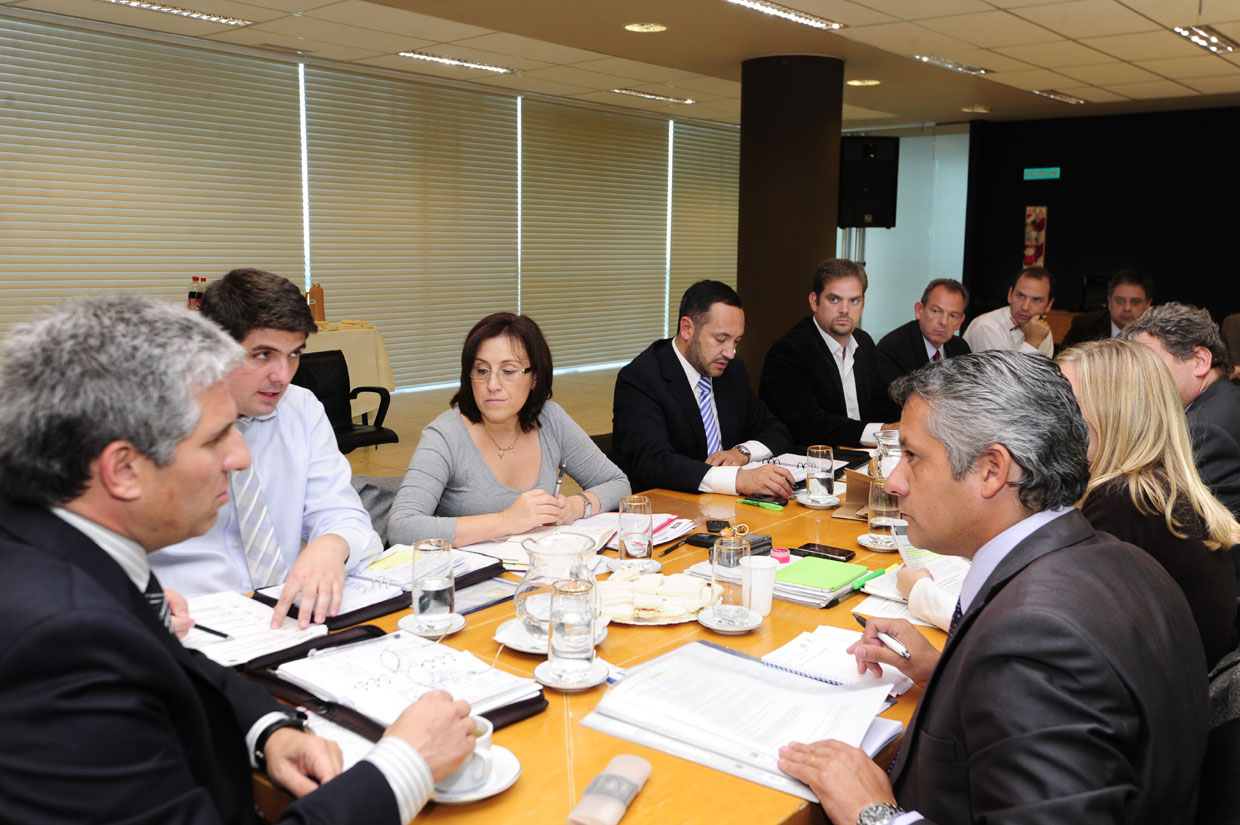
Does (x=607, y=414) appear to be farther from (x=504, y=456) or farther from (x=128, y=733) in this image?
(x=128, y=733)

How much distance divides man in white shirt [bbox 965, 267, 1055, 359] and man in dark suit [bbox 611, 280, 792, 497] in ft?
10.5

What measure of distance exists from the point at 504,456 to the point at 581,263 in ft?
31.1

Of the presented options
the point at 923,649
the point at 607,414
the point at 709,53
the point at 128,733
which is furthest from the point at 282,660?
the point at 607,414

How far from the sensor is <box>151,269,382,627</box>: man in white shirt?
7.52 feet

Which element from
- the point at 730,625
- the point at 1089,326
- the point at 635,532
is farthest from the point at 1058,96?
the point at 730,625

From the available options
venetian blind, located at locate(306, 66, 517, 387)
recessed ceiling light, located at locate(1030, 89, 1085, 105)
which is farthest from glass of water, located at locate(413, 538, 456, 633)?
recessed ceiling light, located at locate(1030, 89, 1085, 105)

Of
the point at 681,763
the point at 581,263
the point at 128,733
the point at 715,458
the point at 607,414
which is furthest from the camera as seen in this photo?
the point at 581,263

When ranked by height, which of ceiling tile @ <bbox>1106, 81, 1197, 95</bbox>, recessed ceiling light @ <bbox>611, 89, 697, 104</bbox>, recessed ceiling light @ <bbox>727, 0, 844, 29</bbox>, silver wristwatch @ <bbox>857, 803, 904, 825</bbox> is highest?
recessed ceiling light @ <bbox>611, 89, 697, 104</bbox>

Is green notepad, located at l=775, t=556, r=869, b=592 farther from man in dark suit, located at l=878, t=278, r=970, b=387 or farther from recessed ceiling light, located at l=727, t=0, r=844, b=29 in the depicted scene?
recessed ceiling light, located at l=727, t=0, r=844, b=29

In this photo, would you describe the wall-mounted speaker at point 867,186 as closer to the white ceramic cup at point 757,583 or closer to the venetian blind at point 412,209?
the venetian blind at point 412,209

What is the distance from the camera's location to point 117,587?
43.3 inches

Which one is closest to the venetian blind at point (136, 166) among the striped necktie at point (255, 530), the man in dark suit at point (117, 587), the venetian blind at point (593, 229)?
the venetian blind at point (593, 229)

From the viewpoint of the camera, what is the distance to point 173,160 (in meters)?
8.16

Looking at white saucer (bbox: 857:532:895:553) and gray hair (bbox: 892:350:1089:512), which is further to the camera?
white saucer (bbox: 857:532:895:553)
